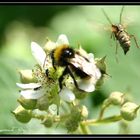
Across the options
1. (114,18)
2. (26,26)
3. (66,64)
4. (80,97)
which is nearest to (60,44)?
(66,64)

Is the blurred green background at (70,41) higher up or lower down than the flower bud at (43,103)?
lower down

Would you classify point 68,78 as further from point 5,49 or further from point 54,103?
point 5,49

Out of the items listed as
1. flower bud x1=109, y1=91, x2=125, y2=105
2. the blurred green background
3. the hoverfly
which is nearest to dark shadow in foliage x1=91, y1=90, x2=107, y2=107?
the blurred green background

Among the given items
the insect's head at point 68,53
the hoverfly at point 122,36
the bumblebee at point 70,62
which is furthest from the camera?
the hoverfly at point 122,36

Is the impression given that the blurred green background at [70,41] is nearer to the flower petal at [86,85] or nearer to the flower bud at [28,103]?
the flower bud at [28,103]

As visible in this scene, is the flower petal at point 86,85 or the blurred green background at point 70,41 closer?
the flower petal at point 86,85

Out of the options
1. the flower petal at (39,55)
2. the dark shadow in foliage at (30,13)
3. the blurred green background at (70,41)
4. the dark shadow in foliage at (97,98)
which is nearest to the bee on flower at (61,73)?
the flower petal at (39,55)

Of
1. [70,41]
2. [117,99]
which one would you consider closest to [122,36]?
[117,99]

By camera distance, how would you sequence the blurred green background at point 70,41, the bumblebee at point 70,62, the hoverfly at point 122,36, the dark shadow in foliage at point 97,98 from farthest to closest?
the dark shadow in foliage at point 97,98
the blurred green background at point 70,41
the hoverfly at point 122,36
the bumblebee at point 70,62
